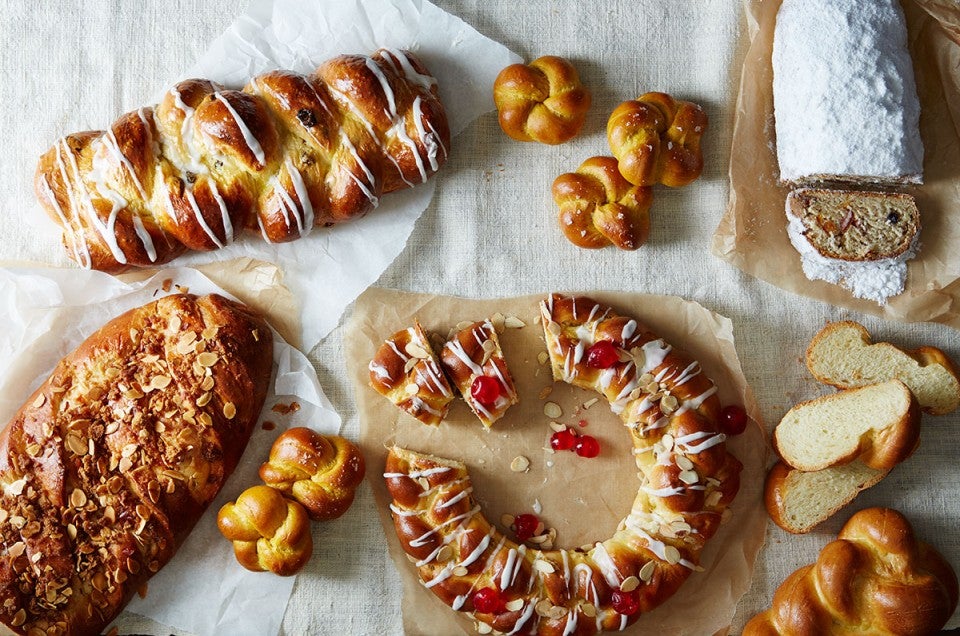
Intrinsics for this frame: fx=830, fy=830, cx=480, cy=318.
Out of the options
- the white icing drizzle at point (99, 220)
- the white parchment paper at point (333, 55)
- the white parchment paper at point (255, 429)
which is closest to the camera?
the white icing drizzle at point (99, 220)

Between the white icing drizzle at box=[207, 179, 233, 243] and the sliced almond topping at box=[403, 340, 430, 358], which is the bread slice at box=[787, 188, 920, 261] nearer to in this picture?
the sliced almond topping at box=[403, 340, 430, 358]

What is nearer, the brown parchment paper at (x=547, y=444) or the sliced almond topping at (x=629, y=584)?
the sliced almond topping at (x=629, y=584)

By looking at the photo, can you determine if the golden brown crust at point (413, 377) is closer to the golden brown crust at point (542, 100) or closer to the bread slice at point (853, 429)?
the golden brown crust at point (542, 100)

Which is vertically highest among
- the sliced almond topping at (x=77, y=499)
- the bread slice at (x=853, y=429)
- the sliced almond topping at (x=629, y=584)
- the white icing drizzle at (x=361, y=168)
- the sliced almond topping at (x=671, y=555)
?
the white icing drizzle at (x=361, y=168)

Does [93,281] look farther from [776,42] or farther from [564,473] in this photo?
[776,42]

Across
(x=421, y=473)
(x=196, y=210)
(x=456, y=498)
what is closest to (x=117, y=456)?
(x=196, y=210)

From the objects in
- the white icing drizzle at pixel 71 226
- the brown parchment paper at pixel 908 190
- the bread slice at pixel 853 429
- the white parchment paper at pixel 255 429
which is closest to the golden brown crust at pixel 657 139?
the brown parchment paper at pixel 908 190

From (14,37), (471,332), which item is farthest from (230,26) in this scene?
(471,332)
